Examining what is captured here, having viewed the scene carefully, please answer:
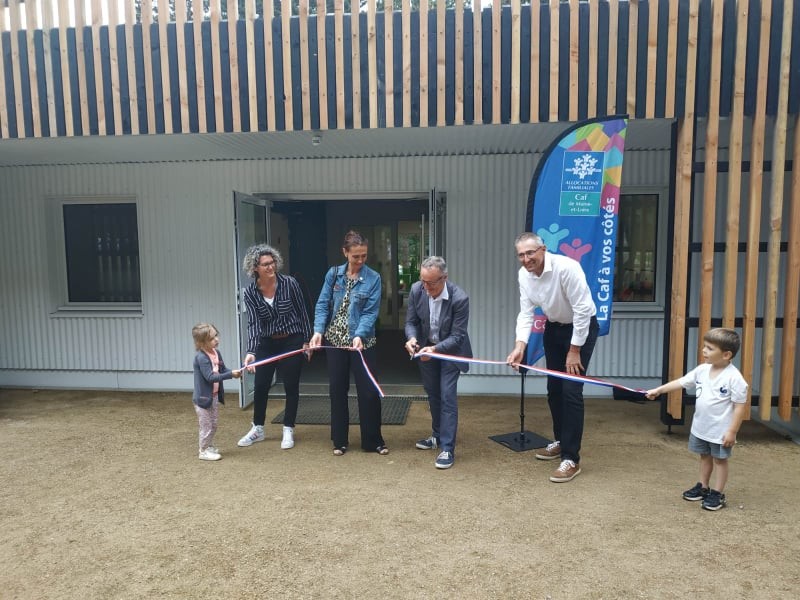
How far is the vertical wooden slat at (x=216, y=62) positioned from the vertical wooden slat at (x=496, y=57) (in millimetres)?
2340

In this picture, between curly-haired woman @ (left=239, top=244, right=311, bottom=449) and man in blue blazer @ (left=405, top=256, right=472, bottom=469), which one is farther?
curly-haired woman @ (left=239, top=244, right=311, bottom=449)

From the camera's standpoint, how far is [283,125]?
5.16 metres

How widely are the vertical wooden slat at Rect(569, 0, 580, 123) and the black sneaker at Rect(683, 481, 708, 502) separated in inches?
117

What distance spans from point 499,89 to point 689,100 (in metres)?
1.57

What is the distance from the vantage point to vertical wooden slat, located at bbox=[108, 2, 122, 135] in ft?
16.9

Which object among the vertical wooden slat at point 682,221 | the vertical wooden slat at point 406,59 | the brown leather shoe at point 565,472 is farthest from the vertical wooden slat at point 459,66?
the brown leather shoe at point 565,472

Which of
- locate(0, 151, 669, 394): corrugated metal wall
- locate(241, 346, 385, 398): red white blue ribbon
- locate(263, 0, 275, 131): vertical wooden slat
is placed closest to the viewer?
locate(241, 346, 385, 398): red white blue ribbon

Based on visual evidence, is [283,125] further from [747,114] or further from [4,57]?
[747,114]

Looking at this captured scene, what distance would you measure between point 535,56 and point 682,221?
185 centimetres

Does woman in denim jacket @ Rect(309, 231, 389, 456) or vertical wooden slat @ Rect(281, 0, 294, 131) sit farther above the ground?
vertical wooden slat @ Rect(281, 0, 294, 131)

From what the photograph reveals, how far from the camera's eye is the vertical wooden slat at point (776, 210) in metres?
4.74

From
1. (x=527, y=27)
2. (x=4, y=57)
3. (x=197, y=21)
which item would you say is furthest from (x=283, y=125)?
(x=4, y=57)

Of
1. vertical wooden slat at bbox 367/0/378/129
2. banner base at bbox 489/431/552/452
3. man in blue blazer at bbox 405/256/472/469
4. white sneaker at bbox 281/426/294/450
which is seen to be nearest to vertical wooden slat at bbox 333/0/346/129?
vertical wooden slat at bbox 367/0/378/129

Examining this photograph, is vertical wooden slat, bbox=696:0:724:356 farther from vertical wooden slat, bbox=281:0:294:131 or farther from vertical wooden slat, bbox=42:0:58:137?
vertical wooden slat, bbox=42:0:58:137
